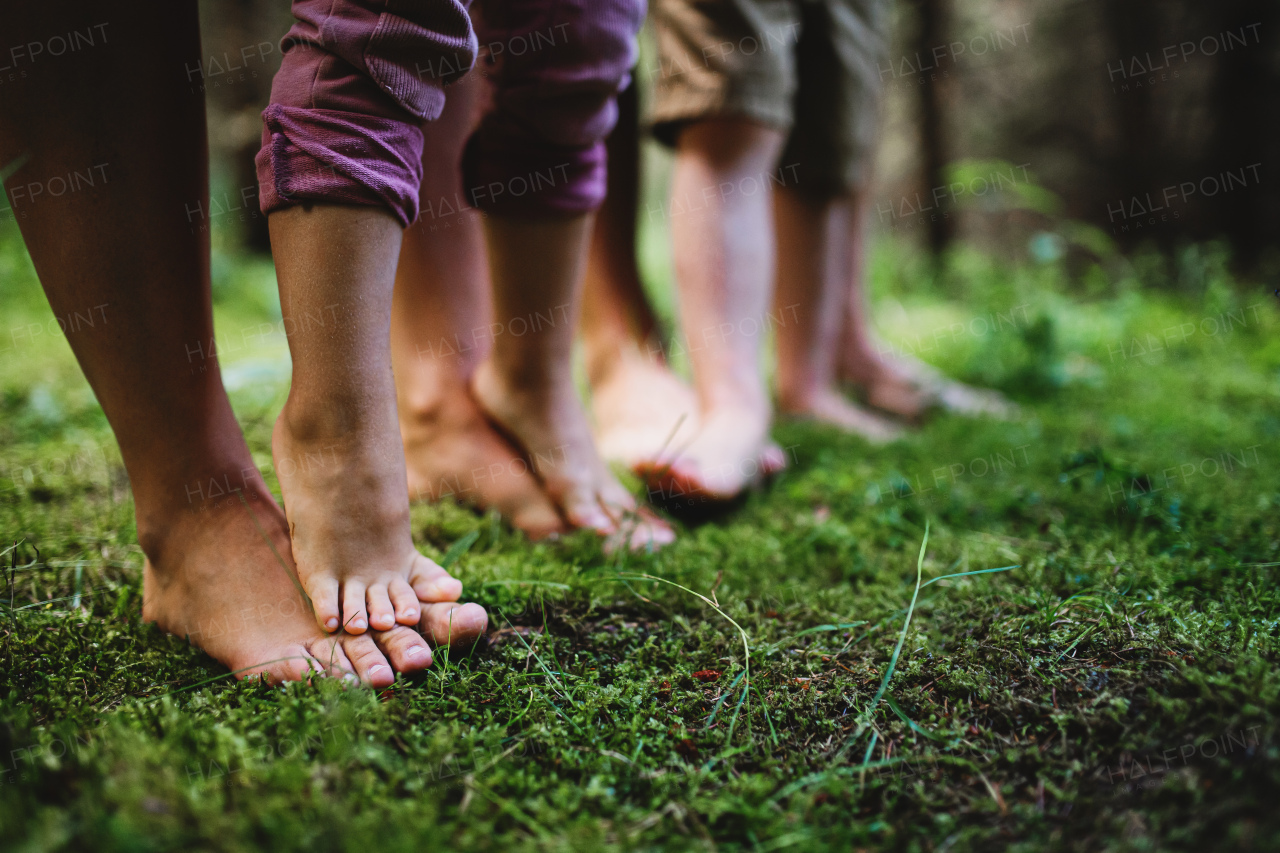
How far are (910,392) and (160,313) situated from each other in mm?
2375

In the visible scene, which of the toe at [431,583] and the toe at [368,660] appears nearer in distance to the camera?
the toe at [368,660]

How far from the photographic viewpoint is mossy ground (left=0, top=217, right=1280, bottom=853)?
707 mm

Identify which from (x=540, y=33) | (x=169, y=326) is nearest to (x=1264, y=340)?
(x=540, y=33)

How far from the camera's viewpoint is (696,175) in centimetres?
192

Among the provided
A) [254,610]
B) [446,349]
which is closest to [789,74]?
[446,349]

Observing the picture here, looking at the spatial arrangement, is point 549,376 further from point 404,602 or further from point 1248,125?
point 1248,125

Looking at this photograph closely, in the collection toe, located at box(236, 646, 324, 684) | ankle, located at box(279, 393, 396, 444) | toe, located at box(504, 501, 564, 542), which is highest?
ankle, located at box(279, 393, 396, 444)

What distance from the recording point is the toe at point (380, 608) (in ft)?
3.19

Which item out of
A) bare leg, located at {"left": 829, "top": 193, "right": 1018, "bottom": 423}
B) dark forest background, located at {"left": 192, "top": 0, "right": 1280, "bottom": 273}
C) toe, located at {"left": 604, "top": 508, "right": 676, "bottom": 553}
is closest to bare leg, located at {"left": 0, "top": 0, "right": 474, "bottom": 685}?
toe, located at {"left": 604, "top": 508, "right": 676, "bottom": 553}

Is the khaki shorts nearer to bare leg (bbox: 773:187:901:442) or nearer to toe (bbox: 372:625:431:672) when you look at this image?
bare leg (bbox: 773:187:901:442)

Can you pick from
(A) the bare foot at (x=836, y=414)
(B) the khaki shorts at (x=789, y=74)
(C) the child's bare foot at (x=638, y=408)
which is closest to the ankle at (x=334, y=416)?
(C) the child's bare foot at (x=638, y=408)

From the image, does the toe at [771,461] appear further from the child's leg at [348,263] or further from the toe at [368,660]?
the toe at [368,660]

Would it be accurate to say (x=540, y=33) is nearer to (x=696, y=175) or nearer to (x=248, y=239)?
(x=696, y=175)

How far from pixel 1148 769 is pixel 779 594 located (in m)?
0.56
